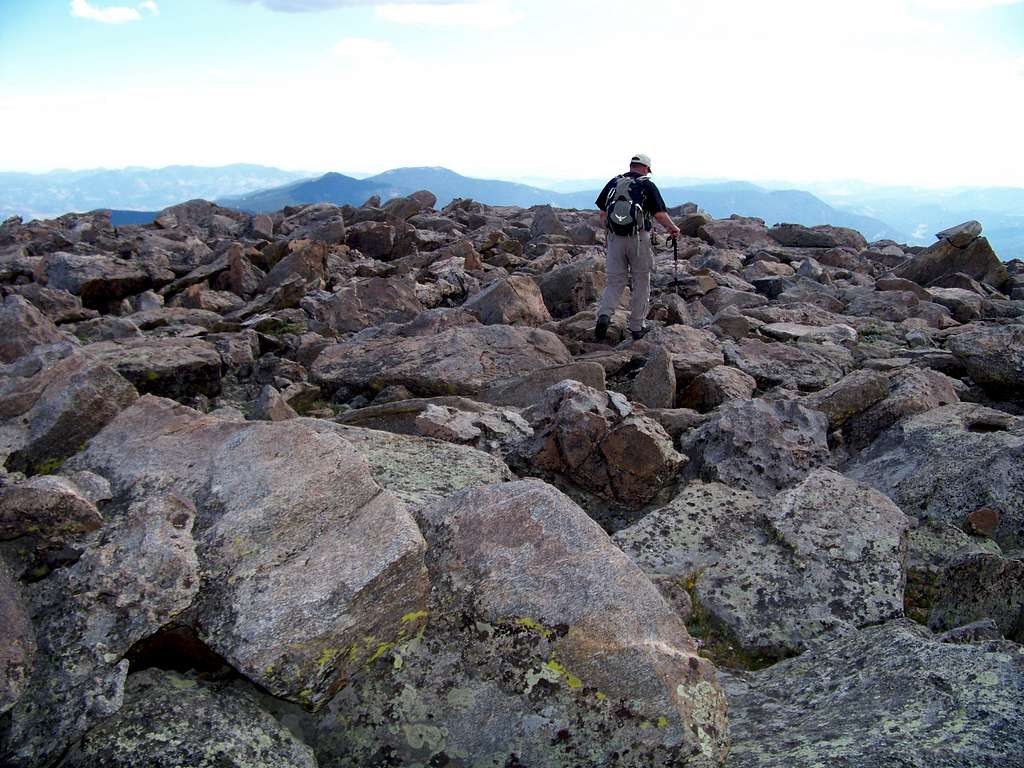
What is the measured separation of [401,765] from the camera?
3516 millimetres

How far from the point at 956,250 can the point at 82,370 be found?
23166mm

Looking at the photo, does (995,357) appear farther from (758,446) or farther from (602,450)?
(602,450)

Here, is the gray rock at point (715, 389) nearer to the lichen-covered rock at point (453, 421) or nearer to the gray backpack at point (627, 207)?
the lichen-covered rock at point (453, 421)

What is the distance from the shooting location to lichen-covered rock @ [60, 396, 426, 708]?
3.59 meters

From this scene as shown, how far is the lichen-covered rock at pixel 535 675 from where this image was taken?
3506 mm

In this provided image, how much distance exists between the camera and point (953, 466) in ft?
22.6

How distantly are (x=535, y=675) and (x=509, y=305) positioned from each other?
400 inches

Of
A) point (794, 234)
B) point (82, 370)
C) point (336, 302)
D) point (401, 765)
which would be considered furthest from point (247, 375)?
point (794, 234)

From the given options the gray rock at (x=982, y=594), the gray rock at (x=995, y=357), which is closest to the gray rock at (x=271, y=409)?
Answer: the gray rock at (x=982, y=594)

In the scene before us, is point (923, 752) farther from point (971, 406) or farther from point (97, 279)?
point (97, 279)

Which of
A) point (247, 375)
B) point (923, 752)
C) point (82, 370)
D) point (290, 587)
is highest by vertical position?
point (82, 370)

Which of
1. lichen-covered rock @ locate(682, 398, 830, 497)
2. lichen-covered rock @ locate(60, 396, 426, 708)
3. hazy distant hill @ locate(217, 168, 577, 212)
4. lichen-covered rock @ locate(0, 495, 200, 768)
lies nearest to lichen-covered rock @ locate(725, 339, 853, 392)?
lichen-covered rock @ locate(682, 398, 830, 497)

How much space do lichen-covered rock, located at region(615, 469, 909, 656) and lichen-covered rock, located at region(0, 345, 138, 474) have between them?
159 inches

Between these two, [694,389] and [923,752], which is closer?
[923,752]
